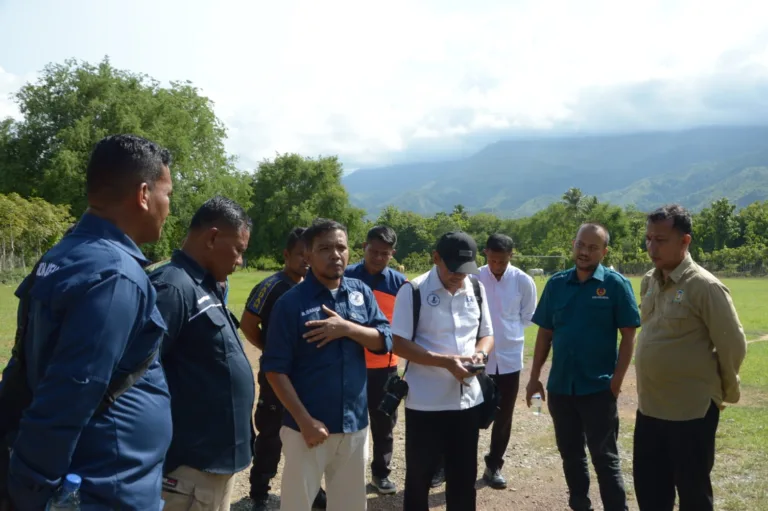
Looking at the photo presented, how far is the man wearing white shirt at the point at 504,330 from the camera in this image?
18.9ft

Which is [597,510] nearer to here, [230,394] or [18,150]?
[230,394]

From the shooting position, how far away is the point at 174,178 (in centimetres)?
4003

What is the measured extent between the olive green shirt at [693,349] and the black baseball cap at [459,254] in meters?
1.34

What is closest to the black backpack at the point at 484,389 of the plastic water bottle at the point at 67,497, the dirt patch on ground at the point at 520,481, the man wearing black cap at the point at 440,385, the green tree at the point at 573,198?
the man wearing black cap at the point at 440,385

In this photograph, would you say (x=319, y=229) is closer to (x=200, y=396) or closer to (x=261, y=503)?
(x=200, y=396)

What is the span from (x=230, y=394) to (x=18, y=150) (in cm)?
4308

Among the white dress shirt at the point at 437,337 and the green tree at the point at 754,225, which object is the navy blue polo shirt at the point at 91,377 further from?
the green tree at the point at 754,225

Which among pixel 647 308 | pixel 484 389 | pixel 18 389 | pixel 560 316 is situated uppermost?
pixel 18 389

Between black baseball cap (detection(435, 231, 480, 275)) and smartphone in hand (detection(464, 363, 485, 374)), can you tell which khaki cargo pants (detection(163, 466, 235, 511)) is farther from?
black baseball cap (detection(435, 231, 480, 275))

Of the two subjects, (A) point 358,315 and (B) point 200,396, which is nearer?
(B) point 200,396

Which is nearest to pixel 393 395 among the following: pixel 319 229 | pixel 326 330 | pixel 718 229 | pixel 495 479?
pixel 326 330

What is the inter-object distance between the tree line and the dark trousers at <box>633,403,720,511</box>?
32665 millimetres

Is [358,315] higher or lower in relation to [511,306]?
higher

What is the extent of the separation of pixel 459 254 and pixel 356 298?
2.48 feet
